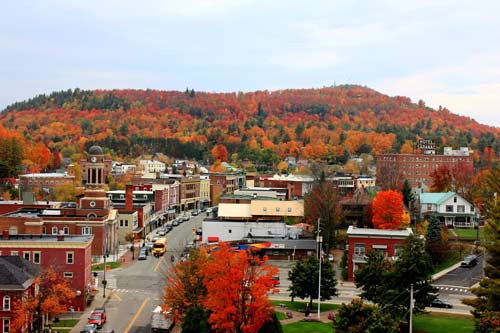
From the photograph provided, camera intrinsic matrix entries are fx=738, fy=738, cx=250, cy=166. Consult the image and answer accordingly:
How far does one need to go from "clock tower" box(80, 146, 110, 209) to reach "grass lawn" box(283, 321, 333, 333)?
30.2 metres

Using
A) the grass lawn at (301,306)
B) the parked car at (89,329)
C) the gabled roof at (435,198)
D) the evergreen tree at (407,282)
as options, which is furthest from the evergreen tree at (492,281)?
the gabled roof at (435,198)

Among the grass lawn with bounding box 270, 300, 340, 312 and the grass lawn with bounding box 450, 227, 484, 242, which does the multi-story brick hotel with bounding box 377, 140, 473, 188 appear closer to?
the grass lawn with bounding box 450, 227, 484, 242

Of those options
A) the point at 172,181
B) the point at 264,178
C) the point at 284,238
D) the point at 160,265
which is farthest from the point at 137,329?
the point at 264,178

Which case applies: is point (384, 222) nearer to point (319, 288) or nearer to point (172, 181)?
point (319, 288)

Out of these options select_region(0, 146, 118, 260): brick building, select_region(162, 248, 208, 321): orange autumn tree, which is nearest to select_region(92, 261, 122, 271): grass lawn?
select_region(0, 146, 118, 260): brick building

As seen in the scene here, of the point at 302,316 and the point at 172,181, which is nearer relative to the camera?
the point at 302,316

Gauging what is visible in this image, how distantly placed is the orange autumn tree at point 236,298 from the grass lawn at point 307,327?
528 centimetres

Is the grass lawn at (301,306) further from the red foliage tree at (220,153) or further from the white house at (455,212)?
the red foliage tree at (220,153)

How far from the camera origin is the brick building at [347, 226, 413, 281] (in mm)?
62562

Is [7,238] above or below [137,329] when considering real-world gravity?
above

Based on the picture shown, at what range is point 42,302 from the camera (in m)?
43.5

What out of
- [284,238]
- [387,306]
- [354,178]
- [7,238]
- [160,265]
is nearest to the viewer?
[387,306]

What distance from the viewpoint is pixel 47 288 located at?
150ft

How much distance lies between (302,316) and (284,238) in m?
26.3
